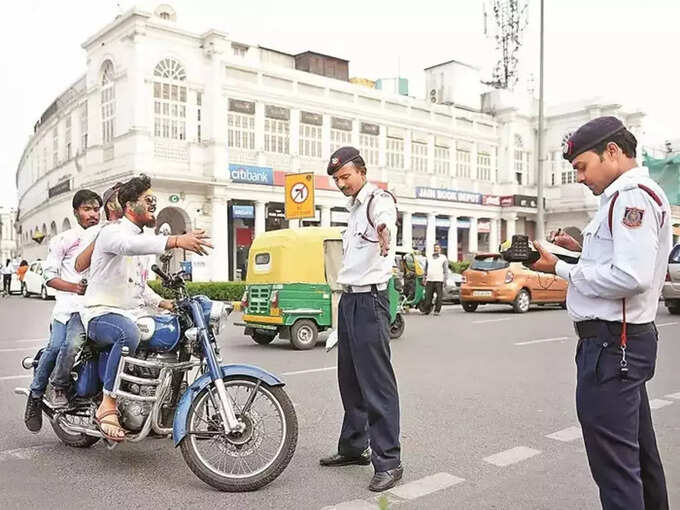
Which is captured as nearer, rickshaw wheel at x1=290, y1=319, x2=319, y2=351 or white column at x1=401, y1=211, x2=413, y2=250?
rickshaw wheel at x1=290, y1=319, x2=319, y2=351

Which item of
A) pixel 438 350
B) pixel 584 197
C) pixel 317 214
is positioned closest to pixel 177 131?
pixel 317 214

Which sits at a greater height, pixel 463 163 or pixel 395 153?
pixel 395 153

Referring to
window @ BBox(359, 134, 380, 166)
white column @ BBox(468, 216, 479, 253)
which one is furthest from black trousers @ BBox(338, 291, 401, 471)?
white column @ BBox(468, 216, 479, 253)

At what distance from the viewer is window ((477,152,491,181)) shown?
42281 millimetres

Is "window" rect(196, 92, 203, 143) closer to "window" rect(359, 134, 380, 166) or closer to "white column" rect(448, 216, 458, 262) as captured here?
"window" rect(359, 134, 380, 166)

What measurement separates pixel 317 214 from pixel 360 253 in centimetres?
2966

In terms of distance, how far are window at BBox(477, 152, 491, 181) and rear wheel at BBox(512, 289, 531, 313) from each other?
25155mm

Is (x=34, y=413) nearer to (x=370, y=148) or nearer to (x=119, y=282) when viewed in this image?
(x=119, y=282)

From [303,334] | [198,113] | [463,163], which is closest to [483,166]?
[463,163]

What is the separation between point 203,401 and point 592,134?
2.60 meters

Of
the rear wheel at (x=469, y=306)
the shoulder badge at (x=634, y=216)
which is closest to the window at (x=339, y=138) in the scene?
the rear wheel at (x=469, y=306)

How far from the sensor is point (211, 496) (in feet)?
13.1

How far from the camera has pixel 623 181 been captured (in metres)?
2.75

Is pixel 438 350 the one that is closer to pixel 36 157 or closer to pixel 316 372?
pixel 316 372
